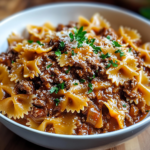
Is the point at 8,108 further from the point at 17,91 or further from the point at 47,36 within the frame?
the point at 47,36

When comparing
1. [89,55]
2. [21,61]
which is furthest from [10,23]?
[89,55]

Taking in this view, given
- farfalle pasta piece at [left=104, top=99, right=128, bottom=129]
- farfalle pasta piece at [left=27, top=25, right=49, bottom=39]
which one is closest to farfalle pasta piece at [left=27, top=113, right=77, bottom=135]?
farfalle pasta piece at [left=104, top=99, right=128, bottom=129]

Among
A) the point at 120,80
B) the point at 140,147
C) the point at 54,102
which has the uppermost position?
the point at 120,80

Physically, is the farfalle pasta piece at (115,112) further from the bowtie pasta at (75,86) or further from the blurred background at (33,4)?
the blurred background at (33,4)

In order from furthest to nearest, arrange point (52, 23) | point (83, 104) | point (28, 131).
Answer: point (52, 23), point (83, 104), point (28, 131)

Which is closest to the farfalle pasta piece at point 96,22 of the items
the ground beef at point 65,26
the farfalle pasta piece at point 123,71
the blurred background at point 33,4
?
the ground beef at point 65,26

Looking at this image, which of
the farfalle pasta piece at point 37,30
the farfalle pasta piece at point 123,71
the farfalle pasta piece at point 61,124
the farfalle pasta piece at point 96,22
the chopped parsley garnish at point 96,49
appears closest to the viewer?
the farfalle pasta piece at point 61,124

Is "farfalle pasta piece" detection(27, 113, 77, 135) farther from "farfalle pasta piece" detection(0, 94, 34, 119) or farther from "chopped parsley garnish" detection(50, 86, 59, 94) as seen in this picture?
"chopped parsley garnish" detection(50, 86, 59, 94)

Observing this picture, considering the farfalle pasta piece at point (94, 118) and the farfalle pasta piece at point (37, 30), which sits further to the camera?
the farfalle pasta piece at point (37, 30)
